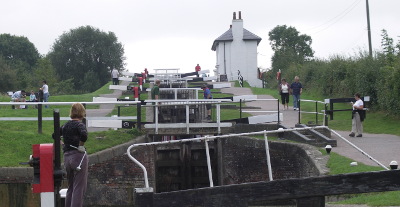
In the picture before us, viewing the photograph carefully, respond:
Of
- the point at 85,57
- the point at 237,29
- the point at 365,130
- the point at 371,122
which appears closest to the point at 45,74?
the point at 85,57

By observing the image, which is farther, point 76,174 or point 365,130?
point 365,130

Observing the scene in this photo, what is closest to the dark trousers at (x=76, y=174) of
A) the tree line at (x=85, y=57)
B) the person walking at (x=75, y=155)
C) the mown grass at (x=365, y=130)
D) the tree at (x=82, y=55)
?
the person walking at (x=75, y=155)

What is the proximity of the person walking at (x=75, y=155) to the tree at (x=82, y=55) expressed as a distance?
66.6 m

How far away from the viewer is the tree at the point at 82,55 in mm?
74625

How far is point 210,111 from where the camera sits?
2261cm

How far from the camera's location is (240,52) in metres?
56.2

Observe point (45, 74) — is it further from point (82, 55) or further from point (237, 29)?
point (237, 29)

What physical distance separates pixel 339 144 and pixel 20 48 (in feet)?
256

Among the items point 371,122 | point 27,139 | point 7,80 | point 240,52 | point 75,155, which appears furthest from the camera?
point 7,80

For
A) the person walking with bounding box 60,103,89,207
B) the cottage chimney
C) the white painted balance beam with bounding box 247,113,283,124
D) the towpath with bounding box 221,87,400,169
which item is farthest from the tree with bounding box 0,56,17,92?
the person walking with bounding box 60,103,89,207

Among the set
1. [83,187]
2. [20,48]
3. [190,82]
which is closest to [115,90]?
[190,82]

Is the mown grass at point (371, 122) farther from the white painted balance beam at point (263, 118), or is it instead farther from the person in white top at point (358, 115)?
the person in white top at point (358, 115)

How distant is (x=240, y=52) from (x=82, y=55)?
25.3 meters

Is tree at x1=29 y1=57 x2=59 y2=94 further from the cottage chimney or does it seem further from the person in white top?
the person in white top
